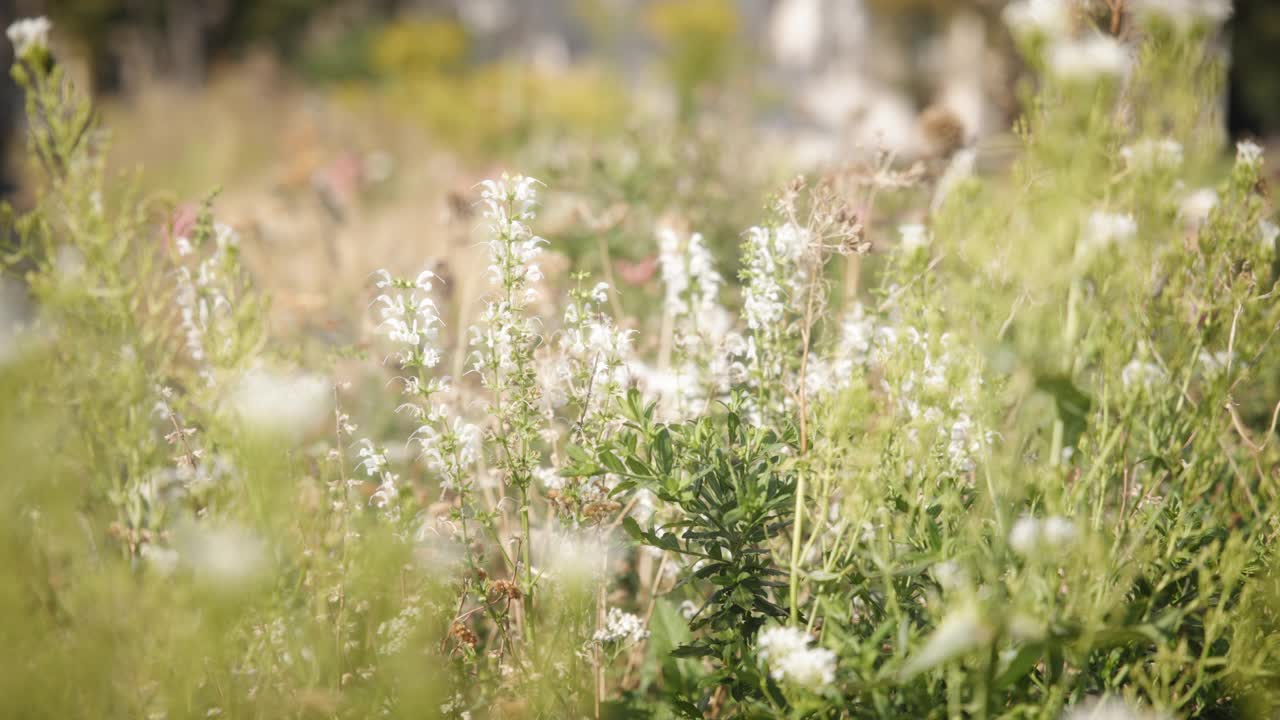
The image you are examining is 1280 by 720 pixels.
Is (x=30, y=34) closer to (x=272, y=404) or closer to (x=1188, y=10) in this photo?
(x=272, y=404)

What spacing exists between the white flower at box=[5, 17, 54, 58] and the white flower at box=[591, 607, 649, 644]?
123 centimetres

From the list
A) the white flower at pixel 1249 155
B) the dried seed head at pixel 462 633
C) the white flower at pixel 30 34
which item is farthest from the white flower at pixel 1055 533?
the white flower at pixel 30 34

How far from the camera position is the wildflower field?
1083mm

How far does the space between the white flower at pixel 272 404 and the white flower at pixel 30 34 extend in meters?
0.62

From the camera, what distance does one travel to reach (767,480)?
1269mm

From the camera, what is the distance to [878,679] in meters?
1.06

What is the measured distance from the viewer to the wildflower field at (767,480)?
3.55 feet

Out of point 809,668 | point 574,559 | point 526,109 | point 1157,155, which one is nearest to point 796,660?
point 809,668

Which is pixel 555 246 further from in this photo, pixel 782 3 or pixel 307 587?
pixel 782 3

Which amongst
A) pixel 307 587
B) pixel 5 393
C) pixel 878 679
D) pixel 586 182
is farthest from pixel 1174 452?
pixel 586 182

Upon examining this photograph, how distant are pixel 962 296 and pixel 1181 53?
516 millimetres

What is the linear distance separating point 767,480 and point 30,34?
1311mm

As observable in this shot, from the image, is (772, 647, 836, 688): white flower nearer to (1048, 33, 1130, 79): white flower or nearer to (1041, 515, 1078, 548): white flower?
(1041, 515, 1078, 548): white flower

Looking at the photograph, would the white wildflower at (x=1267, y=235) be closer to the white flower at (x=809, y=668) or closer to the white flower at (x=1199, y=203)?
the white flower at (x=1199, y=203)
